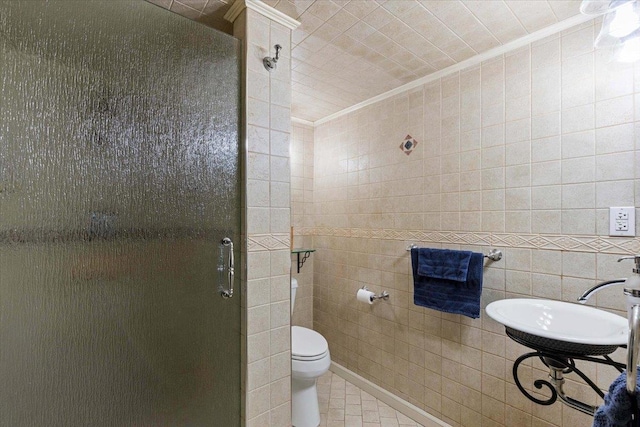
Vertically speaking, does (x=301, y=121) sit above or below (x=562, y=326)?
above

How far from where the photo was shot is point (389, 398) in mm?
2125

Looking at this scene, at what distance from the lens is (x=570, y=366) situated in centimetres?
111

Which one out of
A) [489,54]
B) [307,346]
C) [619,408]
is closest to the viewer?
[619,408]

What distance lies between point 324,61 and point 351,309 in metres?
1.85

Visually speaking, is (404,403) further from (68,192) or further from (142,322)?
(68,192)

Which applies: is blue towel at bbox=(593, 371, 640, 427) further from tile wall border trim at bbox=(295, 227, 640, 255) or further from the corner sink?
tile wall border trim at bbox=(295, 227, 640, 255)

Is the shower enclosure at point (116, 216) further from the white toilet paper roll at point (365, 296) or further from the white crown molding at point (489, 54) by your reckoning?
the white crown molding at point (489, 54)

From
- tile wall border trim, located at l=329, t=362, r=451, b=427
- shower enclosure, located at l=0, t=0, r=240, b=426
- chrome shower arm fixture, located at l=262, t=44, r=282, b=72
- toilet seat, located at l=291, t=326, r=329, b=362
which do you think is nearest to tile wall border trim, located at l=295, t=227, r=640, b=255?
toilet seat, located at l=291, t=326, r=329, b=362

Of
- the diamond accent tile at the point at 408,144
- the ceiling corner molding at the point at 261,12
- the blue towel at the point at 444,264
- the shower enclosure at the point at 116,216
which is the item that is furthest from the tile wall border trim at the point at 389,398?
the ceiling corner molding at the point at 261,12

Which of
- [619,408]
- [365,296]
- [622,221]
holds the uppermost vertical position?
[622,221]

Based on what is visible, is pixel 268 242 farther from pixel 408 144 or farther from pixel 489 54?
pixel 489 54

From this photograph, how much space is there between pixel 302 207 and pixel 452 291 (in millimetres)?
1507

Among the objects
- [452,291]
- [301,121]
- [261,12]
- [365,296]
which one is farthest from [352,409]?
[261,12]

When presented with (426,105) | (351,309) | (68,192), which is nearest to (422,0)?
(426,105)
